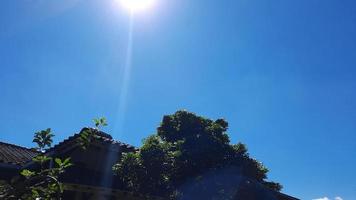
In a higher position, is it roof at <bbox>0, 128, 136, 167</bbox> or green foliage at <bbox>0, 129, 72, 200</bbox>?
Result: roof at <bbox>0, 128, 136, 167</bbox>

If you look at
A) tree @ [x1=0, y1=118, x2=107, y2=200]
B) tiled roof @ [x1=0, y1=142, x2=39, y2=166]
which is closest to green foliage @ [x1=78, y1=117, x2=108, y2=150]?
tree @ [x1=0, y1=118, x2=107, y2=200]

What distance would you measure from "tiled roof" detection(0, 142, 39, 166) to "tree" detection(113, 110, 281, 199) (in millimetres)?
5632

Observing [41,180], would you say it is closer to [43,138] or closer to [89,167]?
[43,138]

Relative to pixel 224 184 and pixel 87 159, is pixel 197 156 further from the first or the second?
pixel 87 159

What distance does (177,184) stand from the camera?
1130 centimetres

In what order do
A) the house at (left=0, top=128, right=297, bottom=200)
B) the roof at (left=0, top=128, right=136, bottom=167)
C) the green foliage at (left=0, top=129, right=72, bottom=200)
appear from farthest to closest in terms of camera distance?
the roof at (left=0, top=128, right=136, bottom=167) → the house at (left=0, top=128, right=297, bottom=200) → the green foliage at (left=0, top=129, right=72, bottom=200)

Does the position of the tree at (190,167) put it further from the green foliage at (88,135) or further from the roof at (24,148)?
the green foliage at (88,135)

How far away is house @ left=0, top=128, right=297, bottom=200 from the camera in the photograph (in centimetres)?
1205

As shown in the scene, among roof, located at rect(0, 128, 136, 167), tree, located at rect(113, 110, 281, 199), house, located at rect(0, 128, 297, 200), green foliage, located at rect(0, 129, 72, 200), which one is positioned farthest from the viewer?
roof, located at rect(0, 128, 136, 167)

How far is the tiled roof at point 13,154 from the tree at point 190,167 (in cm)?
563

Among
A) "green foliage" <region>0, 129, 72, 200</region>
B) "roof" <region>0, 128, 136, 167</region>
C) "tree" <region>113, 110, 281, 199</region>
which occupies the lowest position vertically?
"green foliage" <region>0, 129, 72, 200</region>

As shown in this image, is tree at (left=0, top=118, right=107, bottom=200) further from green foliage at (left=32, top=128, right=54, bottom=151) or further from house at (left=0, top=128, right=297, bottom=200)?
house at (left=0, top=128, right=297, bottom=200)

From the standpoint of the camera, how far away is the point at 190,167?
37.2 feet

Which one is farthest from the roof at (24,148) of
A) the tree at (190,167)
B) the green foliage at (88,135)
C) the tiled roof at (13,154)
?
the green foliage at (88,135)
